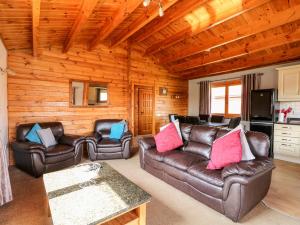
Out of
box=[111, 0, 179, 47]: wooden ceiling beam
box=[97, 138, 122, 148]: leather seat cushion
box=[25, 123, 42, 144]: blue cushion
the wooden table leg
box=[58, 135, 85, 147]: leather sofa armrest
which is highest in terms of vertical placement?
box=[111, 0, 179, 47]: wooden ceiling beam

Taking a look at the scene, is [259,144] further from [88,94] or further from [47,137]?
[88,94]

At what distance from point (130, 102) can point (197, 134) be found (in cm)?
289

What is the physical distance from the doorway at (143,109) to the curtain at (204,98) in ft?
6.37

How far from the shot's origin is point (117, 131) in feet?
14.4

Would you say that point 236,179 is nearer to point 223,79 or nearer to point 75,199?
point 75,199

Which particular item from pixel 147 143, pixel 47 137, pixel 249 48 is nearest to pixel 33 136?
pixel 47 137

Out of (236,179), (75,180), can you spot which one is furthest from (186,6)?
(75,180)

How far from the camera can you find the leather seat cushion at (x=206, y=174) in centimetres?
203

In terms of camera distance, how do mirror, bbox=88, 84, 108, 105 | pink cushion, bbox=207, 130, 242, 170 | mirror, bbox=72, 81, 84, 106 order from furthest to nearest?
1. mirror, bbox=88, 84, 108, 105
2. mirror, bbox=72, 81, 84, 106
3. pink cushion, bbox=207, 130, 242, 170

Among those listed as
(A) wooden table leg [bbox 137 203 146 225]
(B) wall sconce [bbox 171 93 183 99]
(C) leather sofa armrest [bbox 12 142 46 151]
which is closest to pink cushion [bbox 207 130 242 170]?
(A) wooden table leg [bbox 137 203 146 225]

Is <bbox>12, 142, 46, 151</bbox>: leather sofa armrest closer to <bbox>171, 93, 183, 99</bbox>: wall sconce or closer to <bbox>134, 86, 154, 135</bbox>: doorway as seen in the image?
<bbox>134, 86, 154, 135</bbox>: doorway

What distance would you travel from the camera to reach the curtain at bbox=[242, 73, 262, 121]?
5139 mm

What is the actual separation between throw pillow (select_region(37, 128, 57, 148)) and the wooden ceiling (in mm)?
1668

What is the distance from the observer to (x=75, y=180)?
1919 mm
